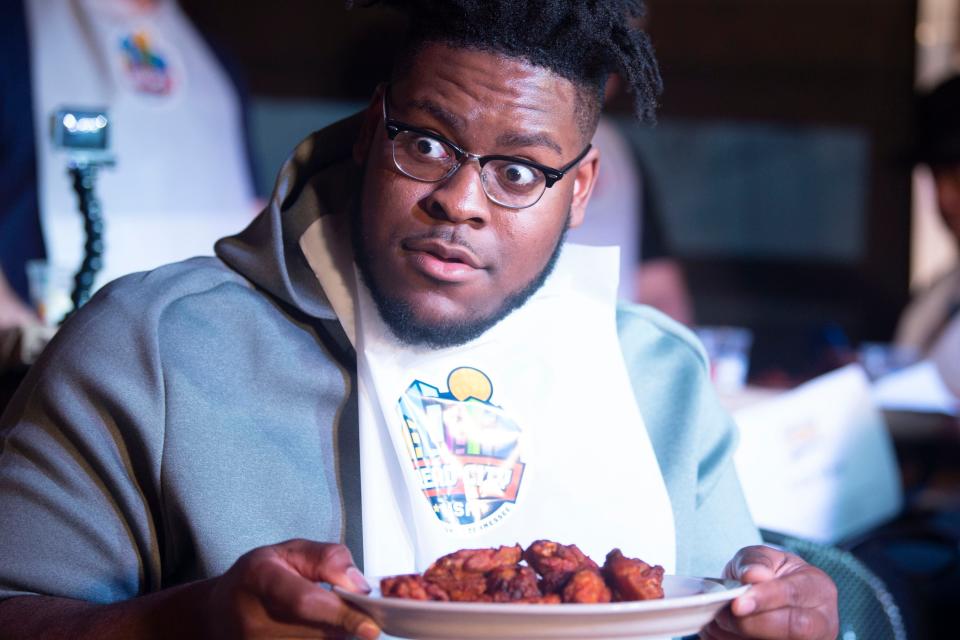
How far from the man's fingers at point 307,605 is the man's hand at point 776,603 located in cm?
37

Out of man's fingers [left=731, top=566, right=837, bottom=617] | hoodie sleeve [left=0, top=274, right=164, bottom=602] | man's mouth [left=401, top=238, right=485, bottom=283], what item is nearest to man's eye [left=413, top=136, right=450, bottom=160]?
man's mouth [left=401, top=238, right=485, bottom=283]

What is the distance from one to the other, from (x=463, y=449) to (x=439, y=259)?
224mm

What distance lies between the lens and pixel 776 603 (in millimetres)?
1146

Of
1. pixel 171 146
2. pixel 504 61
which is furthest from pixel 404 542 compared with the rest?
pixel 171 146

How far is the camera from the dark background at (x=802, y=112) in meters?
4.97

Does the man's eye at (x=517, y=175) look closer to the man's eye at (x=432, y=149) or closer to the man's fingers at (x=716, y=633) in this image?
the man's eye at (x=432, y=149)

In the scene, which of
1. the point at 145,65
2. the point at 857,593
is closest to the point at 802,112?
the point at 145,65

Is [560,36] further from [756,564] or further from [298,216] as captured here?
[756,564]

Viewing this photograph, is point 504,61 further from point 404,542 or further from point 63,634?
point 63,634

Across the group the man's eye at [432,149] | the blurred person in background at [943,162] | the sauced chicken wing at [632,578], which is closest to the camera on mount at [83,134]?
the man's eye at [432,149]

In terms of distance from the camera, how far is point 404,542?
1321 millimetres

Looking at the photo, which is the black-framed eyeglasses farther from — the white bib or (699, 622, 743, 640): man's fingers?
(699, 622, 743, 640): man's fingers

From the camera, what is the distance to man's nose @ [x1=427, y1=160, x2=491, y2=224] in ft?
4.36

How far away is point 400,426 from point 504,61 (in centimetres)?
45
